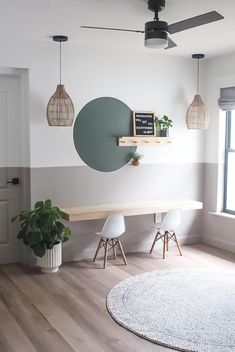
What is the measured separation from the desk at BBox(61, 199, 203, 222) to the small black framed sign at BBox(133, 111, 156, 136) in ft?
2.93

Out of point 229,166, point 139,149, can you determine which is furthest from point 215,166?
point 139,149

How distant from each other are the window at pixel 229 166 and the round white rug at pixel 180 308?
4.74 feet

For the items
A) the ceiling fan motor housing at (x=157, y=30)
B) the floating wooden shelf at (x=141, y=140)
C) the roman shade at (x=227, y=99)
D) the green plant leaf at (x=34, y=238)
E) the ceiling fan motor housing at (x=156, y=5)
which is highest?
the ceiling fan motor housing at (x=156, y=5)

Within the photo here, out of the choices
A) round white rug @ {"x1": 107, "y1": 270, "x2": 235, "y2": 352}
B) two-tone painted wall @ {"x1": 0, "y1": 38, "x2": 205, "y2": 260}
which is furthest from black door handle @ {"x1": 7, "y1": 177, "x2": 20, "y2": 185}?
round white rug @ {"x1": 107, "y1": 270, "x2": 235, "y2": 352}

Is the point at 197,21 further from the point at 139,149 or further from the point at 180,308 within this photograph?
the point at 139,149

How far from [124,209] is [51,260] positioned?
1015mm

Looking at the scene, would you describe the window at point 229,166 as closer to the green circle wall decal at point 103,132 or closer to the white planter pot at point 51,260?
the green circle wall decal at point 103,132

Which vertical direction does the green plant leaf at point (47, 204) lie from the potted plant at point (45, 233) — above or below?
above

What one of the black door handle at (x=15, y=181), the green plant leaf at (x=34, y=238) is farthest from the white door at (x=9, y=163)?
the green plant leaf at (x=34, y=238)

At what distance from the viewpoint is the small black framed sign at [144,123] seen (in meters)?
5.66

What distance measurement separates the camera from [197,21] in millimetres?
3365

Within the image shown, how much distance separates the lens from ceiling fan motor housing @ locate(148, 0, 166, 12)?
11.5 ft

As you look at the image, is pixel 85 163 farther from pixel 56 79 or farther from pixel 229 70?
pixel 229 70

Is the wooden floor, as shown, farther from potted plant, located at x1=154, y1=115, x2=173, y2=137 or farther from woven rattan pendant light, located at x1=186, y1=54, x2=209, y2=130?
woven rattan pendant light, located at x1=186, y1=54, x2=209, y2=130
